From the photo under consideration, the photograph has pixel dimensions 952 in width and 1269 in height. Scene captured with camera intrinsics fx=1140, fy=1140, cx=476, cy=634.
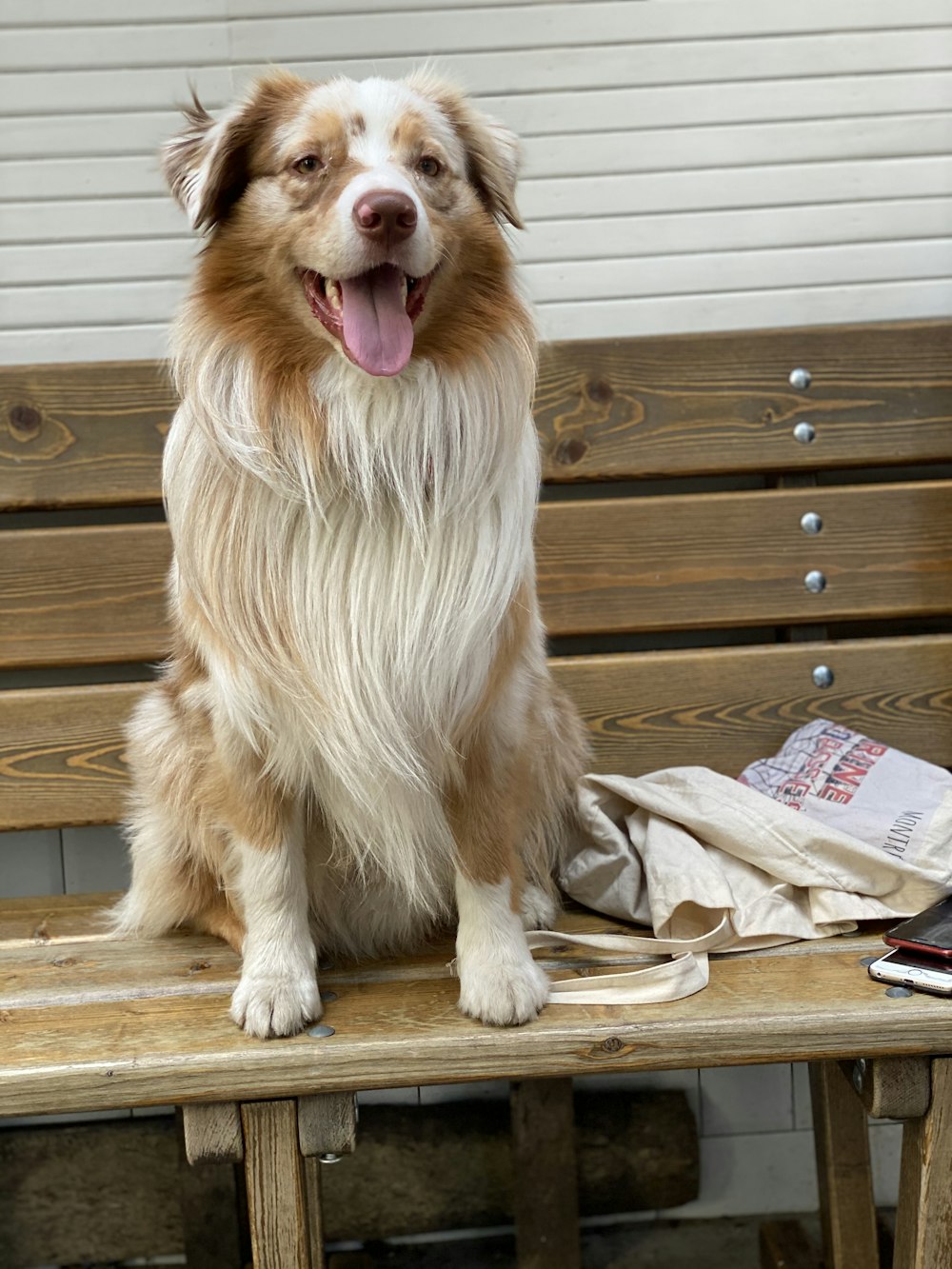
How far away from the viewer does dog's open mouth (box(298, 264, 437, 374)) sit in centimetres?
128

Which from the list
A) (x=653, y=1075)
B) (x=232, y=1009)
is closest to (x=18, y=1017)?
(x=232, y=1009)

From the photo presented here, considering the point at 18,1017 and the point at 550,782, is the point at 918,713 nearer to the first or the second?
the point at 550,782

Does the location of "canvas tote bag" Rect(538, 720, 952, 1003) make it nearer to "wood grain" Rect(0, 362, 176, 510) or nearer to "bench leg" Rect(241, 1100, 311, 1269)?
"bench leg" Rect(241, 1100, 311, 1269)

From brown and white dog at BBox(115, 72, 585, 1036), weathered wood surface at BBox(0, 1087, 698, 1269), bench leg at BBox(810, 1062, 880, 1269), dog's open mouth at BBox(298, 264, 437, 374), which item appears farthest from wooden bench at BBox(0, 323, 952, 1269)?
dog's open mouth at BBox(298, 264, 437, 374)

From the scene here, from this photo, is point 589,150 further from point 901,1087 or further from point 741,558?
point 901,1087

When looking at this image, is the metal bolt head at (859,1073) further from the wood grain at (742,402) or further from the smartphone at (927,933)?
the wood grain at (742,402)

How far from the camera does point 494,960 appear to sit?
1.42 metres

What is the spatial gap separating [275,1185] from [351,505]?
0.83m

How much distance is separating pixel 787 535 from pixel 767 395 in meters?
0.27

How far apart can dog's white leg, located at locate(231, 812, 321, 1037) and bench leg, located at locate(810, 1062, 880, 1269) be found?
96 centimetres

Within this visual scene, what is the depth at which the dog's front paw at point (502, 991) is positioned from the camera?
138 centimetres

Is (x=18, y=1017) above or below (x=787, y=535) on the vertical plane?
below

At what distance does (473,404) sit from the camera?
139cm

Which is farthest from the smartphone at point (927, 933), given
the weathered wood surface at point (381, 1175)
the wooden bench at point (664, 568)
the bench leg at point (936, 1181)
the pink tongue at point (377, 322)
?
the pink tongue at point (377, 322)
